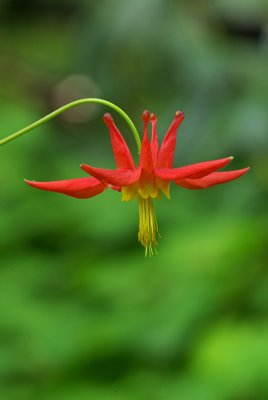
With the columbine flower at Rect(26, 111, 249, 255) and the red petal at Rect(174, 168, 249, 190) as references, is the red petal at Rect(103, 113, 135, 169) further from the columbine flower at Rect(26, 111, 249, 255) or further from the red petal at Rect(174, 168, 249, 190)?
the red petal at Rect(174, 168, 249, 190)

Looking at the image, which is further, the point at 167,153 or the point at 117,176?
the point at 167,153

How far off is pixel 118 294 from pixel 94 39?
164 centimetres

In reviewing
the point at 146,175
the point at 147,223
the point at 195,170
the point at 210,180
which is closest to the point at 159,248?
the point at 147,223

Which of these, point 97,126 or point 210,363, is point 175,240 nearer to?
point 210,363

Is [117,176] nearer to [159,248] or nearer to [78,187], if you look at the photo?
[78,187]

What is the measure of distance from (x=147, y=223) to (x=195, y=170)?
1.94 feet

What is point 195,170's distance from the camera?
2.61 m

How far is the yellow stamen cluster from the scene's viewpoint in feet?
10.2

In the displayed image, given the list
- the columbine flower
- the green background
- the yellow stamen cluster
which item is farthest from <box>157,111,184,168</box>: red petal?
the green background

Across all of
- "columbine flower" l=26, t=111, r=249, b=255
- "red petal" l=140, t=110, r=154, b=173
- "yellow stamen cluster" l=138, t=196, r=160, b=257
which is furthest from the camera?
"yellow stamen cluster" l=138, t=196, r=160, b=257

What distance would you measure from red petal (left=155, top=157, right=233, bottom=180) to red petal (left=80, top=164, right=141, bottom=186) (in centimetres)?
8

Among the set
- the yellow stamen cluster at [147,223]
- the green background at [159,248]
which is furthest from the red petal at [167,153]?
the green background at [159,248]

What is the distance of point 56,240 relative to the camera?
22.5ft

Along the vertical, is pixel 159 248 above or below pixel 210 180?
above
